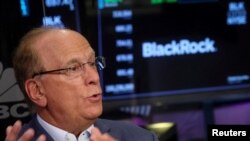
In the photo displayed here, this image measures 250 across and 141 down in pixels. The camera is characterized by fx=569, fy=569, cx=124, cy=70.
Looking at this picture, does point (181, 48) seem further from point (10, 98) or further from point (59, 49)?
point (59, 49)

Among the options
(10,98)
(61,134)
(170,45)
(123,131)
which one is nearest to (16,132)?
(61,134)

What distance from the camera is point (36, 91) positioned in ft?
6.10

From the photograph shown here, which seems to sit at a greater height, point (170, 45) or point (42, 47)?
point (42, 47)

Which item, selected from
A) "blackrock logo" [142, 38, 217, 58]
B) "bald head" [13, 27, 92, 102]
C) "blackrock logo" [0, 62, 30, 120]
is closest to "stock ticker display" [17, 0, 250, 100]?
"blackrock logo" [142, 38, 217, 58]

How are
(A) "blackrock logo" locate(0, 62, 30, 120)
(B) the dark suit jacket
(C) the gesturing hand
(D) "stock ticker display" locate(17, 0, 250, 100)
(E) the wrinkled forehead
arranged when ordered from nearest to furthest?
1. (C) the gesturing hand
2. (E) the wrinkled forehead
3. (B) the dark suit jacket
4. (A) "blackrock logo" locate(0, 62, 30, 120)
5. (D) "stock ticker display" locate(17, 0, 250, 100)

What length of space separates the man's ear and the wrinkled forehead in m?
0.08

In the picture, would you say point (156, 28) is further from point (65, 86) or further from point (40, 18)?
point (65, 86)

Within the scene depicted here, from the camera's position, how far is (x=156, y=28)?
2695mm

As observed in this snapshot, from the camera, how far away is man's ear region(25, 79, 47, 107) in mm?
1847

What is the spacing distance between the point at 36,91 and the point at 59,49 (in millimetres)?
163

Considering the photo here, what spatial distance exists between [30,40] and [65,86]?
0.19m

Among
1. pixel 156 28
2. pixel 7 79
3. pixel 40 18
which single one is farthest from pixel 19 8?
pixel 156 28

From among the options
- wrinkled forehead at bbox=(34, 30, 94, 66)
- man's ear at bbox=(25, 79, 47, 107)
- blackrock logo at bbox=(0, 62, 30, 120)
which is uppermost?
wrinkled forehead at bbox=(34, 30, 94, 66)

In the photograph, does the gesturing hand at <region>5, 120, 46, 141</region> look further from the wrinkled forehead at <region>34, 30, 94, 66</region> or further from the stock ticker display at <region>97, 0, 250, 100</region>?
the stock ticker display at <region>97, 0, 250, 100</region>
